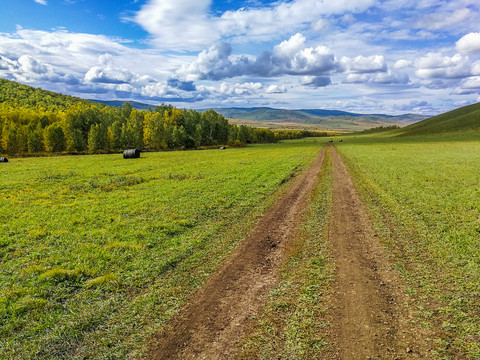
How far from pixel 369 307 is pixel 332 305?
981 millimetres

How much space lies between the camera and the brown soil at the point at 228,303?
5.91 meters

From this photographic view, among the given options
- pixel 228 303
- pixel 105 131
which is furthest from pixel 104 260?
pixel 105 131

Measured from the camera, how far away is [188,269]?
9578 mm

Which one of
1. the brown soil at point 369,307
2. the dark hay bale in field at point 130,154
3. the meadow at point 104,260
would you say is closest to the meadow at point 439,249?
the brown soil at point 369,307

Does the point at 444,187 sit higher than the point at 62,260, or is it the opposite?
the point at 444,187

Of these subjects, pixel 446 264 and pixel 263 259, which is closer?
pixel 446 264

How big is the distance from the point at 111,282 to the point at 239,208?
9.76 m

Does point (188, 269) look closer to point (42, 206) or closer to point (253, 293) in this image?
point (253, 293)

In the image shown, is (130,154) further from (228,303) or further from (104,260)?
(228,303)

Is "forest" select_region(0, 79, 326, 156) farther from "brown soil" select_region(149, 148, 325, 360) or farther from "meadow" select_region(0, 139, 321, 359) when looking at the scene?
"brown soil" select_region(149, 148, 325, 360)

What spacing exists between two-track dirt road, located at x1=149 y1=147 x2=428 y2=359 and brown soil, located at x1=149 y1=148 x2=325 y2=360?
23 millimetres

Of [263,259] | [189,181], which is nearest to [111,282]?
[263,259]

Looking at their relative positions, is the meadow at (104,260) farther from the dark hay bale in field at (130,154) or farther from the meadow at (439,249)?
the dark hay bale in field at (130,154)

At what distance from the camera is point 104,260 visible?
34.2 feet
